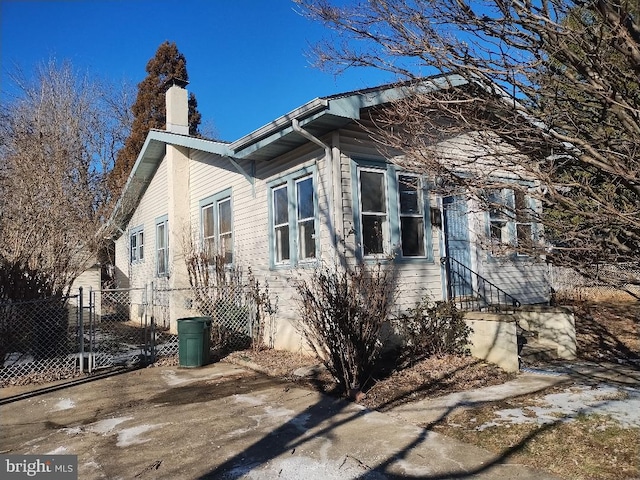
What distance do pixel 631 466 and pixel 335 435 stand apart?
2580mm

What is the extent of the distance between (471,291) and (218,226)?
20.5ft

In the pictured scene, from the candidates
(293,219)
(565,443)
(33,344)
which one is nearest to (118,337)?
(33,344)

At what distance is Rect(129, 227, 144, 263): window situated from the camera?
17.1 m

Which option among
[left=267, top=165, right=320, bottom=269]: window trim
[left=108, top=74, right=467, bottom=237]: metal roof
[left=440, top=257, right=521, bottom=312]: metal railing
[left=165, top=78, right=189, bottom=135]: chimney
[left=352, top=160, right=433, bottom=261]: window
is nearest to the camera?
[left=108, top=74, right=467, bottom=237]: metal roof

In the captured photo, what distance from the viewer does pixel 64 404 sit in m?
6.39

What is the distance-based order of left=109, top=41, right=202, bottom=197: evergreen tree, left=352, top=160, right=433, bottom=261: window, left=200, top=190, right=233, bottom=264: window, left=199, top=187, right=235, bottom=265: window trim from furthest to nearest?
left=109, top=41, right=202, bottom=197: evergreen tree → left=200, top=190, right=233, bottom=264: window → left=199, top=187, right=235, bottom=265: window trim → left=352, top=160, right=433, bottom=261: window

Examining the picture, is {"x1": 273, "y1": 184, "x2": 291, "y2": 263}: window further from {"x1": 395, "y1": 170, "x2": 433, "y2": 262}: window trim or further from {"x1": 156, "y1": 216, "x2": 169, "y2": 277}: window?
{"x1": 156, "y1": 216, "x2": 169, "y2": 277}: window

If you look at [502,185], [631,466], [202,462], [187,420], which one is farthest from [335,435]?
[502,185]

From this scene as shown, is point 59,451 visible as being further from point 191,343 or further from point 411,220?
point 411,220

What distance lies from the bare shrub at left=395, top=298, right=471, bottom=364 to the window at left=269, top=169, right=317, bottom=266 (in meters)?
2.19

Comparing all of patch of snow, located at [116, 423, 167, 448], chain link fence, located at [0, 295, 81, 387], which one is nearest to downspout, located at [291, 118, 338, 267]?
patch of snow, located at [116, 423, 167, 448]

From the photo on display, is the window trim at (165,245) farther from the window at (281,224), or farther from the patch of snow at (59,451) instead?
the patch of snow at (59,451)

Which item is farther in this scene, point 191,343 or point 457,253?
point 457,253

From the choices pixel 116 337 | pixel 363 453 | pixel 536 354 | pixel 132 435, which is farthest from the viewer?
pixel 116 337
